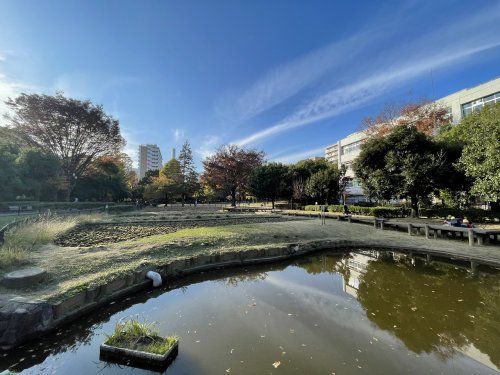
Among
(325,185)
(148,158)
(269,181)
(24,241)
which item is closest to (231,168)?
(269,181)

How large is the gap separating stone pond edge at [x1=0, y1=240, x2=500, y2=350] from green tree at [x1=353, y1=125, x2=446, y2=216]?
720 cm

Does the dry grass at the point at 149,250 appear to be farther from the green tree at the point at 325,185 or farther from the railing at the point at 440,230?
the green tree at the point at 325,185

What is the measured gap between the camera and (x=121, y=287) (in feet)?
18.3

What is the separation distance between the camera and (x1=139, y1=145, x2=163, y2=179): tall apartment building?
107m

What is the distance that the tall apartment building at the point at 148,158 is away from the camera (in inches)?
4220

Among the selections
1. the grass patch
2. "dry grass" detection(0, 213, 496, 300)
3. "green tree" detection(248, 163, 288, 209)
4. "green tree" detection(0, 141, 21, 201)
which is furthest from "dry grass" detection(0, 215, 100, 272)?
"green tree" detection(248, 163, 288, 209)

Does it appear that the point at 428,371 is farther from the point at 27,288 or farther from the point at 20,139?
the point at 20,139

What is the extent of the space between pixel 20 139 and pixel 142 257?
1177 inches

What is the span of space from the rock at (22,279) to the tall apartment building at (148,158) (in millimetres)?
105416

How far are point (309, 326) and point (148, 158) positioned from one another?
392 feet

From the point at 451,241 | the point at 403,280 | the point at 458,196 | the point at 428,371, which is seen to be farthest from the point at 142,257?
the point at 458,196

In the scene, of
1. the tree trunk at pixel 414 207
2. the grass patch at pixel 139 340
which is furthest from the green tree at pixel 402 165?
the grass patch at pixel 139 340

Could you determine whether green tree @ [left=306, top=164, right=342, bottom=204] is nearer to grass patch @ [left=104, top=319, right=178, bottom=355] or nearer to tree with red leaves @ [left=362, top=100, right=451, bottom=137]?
tree with red leaves @ [left=362, top=100, right=451, bottom=137]

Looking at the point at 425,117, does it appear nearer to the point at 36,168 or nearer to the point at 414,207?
the point at 414,207
